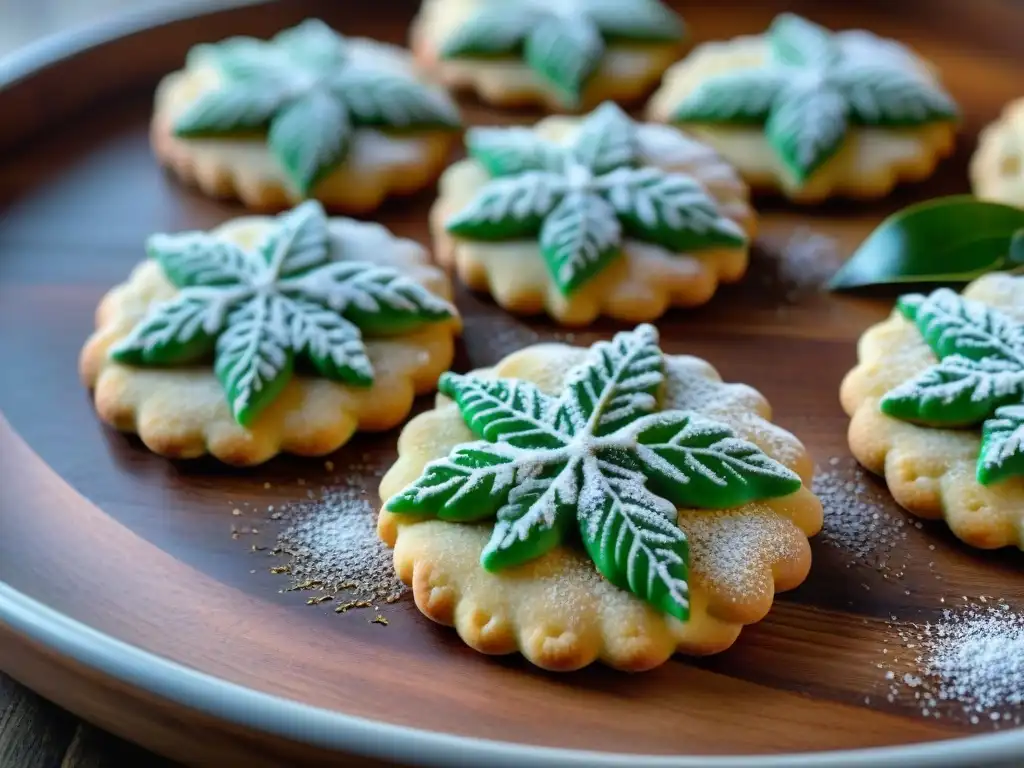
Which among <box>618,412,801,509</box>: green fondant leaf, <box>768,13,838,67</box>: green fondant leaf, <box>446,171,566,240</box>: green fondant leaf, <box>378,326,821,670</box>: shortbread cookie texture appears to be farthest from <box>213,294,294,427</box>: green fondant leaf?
<box>768,13,838,67</box>: green fondant leaf

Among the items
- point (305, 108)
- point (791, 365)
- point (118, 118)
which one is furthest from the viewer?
point (118, 118)

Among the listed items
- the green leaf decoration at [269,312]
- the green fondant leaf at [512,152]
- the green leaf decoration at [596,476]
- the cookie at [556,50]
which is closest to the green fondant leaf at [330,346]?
the green leaf decoration at [269,312]

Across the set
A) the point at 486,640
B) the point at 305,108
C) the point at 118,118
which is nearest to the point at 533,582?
the point at 486,640

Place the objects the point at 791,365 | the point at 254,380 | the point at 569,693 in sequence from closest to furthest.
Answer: the point at 569,693 → the point at 254,380 → the point at 791,365

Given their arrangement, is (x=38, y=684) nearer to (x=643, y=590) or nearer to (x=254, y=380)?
(x=254, y=380)

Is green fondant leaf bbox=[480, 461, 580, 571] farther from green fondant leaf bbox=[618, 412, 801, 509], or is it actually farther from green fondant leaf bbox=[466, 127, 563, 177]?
green fondant leaf bbox=[466, 127, 563, 177]

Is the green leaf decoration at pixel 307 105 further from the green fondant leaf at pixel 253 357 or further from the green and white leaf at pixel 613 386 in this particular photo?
the green and white leaf at pixel 613 386

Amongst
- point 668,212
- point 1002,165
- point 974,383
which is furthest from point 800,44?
point 974,383
